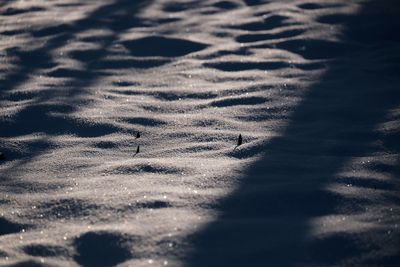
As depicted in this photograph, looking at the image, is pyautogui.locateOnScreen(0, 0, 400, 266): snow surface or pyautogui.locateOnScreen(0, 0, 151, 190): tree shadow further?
pyautogui.locateOnScreen(0, 0, 151, 190): tree shadow

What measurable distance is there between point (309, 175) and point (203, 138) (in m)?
0.72

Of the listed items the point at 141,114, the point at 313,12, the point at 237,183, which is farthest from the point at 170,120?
the point at 313,12

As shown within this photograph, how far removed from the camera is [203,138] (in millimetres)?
2756

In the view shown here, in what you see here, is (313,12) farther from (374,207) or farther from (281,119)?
(374,207)

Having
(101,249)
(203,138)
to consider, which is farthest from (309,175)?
(101,249)

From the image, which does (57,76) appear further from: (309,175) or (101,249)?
(309,175)

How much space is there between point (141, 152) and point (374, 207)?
4.23 feet

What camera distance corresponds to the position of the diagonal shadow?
1.81 m

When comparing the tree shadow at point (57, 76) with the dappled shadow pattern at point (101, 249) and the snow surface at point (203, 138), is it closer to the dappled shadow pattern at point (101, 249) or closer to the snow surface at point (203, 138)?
the snow surface at point (203, 138)

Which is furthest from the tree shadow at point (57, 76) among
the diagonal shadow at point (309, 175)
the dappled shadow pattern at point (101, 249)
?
the diagonal shadow at point (309, 175)

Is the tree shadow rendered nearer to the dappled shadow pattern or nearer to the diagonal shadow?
the dappled shadow pattern

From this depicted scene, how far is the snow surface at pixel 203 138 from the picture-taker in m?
1.88

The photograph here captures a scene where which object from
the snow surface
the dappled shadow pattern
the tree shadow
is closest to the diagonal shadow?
the snow surface

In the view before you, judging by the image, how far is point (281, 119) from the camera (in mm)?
2934
